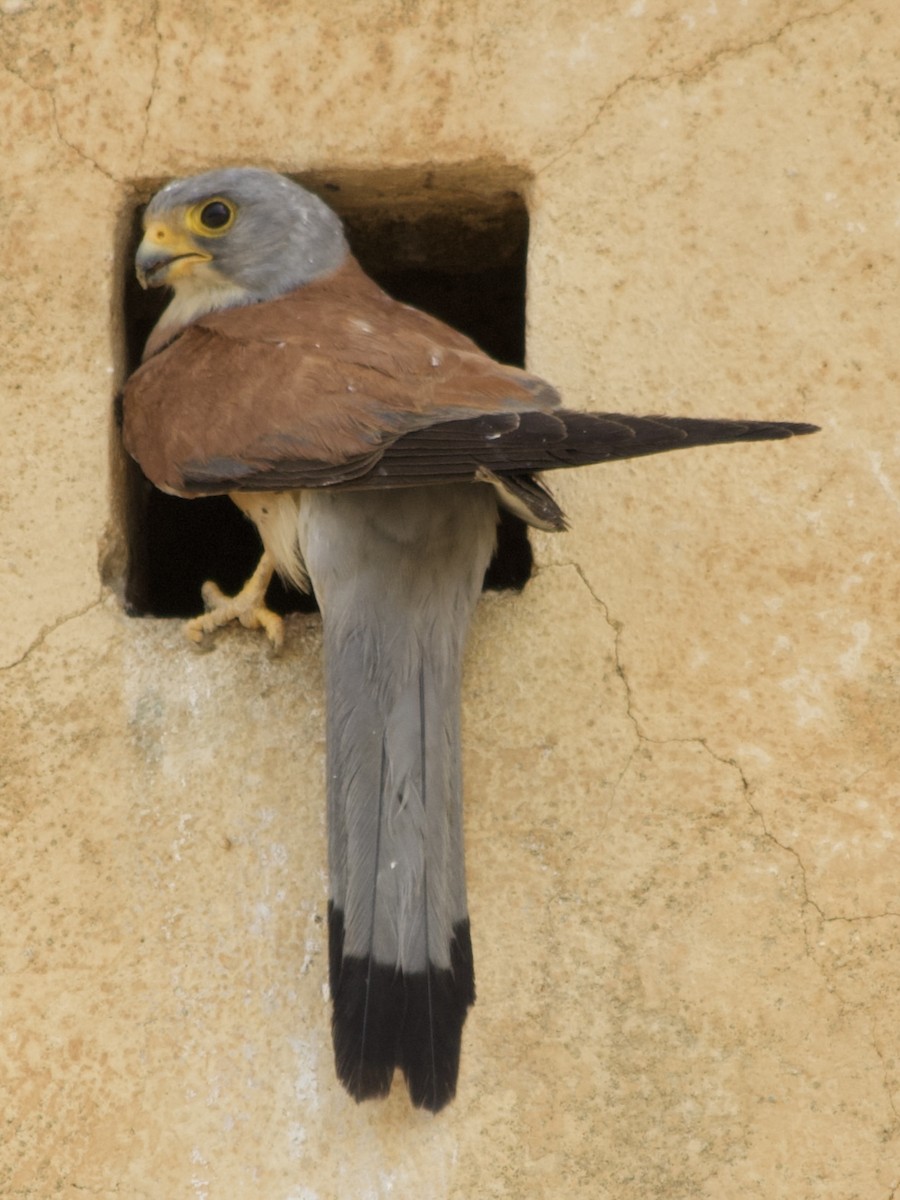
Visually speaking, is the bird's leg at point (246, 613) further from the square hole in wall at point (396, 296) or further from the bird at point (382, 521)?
the square hole in wall at point (396, 296)

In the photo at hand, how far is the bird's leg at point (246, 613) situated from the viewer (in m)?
2.83

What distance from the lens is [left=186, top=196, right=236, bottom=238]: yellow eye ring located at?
3035 millimetres

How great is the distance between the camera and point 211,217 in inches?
121

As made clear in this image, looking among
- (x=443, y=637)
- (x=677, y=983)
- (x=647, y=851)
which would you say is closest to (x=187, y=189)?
(x=443, y=637)

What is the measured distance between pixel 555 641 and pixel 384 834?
1.75 feet

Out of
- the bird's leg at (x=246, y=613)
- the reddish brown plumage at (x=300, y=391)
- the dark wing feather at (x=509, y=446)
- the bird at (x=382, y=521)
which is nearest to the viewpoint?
the dark wing feather at (x=509, y=446)

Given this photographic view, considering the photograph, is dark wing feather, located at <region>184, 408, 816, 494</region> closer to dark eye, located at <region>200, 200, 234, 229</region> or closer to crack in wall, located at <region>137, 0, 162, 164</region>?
dark eye, located at <region>200, 200, 234, 229</region>

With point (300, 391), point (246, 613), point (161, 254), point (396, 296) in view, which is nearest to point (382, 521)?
point (300, 391)

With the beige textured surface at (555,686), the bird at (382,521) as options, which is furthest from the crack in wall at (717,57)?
the bird at (382,521)

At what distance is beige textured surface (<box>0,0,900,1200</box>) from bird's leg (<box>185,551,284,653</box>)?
1.6 inches

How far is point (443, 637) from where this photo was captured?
2600mm

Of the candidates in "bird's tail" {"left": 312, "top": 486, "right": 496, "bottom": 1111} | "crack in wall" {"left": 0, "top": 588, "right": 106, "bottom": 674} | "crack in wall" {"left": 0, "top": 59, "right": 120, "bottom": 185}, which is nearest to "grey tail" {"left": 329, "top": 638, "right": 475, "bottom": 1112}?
"bird's tail" {"left": 312, "top": 486, "right": 496, "bottom": 1111}

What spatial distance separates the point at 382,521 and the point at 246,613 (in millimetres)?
339

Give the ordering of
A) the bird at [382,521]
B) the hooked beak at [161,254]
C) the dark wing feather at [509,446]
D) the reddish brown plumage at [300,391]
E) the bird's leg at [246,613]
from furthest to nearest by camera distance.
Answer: the hooked beak at [161,254], the bird's leg at [246,613], the reddish brown plumage at [300,391], the bird at [382,521], the dark wing feather at [509,446]
